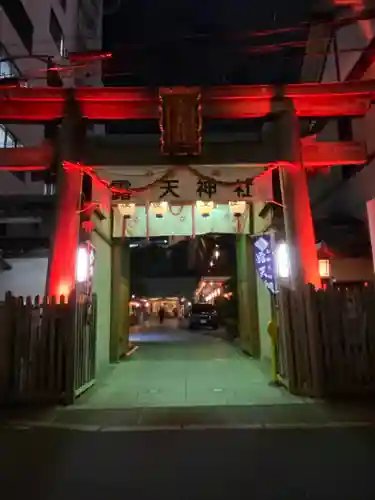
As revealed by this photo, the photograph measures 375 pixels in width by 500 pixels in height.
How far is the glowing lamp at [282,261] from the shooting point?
999cm

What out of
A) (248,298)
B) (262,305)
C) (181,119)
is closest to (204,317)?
(248,298)

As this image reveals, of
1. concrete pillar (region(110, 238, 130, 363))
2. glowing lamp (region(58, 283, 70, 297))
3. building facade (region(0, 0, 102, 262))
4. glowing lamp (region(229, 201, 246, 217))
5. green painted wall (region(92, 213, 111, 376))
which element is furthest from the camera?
building facade (region(0, 0, 102, 262))

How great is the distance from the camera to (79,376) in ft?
28.3

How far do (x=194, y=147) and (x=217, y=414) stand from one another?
597 centimetres

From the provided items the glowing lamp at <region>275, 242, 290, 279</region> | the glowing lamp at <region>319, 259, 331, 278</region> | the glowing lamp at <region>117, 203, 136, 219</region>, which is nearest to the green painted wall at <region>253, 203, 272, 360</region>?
the glowing lamp at <region>319, 259, 331, 278</region>

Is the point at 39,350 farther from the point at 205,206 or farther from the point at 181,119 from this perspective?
the point at 205,206

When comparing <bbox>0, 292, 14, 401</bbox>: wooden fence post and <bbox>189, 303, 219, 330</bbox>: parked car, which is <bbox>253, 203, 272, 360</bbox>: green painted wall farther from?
<bbox>189, 303, 219, 330</bbox>: parked car

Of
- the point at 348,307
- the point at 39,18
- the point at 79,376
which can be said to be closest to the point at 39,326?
the point at 79,376

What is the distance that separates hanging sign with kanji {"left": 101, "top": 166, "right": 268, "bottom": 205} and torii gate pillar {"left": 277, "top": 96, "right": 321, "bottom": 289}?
2719 mm

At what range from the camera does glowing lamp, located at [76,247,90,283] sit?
33.2 ft

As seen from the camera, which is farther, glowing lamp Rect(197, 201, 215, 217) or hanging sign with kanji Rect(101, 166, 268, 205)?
glowing lamp Rect(197, 201, 215, 217)

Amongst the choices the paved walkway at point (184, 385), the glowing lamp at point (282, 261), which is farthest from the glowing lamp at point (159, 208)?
the paved walkway at point (184, 385)

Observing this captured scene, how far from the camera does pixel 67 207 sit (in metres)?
9.46

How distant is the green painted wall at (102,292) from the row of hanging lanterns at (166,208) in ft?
2.46
